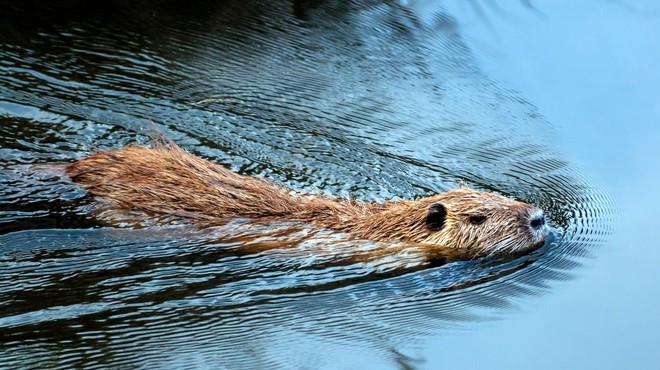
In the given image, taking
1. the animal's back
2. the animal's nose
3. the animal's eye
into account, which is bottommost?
the animal's back

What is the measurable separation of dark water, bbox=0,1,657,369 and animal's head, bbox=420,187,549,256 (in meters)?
0.10

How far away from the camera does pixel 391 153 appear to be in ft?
20.2

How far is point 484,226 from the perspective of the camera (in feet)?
16.9

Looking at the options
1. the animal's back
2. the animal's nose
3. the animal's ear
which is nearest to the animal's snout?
the animal's nose

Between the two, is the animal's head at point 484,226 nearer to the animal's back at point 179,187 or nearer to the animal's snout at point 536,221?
the animal's snout at point 536,221

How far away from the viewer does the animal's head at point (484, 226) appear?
513 cm

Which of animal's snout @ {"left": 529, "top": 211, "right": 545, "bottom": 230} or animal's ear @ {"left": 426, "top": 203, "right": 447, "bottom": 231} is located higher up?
animal's snout @ {"left": 529, "top": 211, "right": 545, "bottom": 230}

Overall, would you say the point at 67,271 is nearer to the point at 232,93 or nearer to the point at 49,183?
the point at 49,183

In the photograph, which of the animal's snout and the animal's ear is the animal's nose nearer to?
the animal's snout

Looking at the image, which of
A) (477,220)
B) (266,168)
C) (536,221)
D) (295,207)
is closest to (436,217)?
(477,220)

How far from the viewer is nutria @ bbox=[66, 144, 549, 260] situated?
5.08 metres

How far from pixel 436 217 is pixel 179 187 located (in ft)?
4.46

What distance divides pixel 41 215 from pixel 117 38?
7.32 ft

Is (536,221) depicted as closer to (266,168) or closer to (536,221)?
(536,221)
